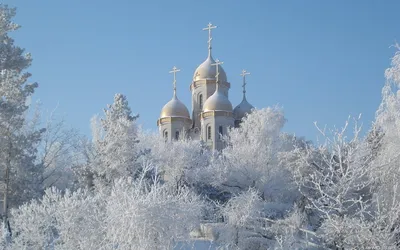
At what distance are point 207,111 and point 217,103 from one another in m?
1.09

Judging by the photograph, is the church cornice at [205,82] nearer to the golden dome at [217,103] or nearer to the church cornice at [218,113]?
the golden dome at [217,103]

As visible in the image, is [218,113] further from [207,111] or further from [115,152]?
[115,152]

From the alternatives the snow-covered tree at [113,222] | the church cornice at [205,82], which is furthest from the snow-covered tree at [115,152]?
the church cornice at [205,82]

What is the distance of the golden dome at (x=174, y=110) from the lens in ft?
159

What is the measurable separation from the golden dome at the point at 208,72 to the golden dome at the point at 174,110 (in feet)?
11.8

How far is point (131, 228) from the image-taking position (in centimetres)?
1216

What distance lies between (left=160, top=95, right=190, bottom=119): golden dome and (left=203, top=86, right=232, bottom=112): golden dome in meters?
2.94

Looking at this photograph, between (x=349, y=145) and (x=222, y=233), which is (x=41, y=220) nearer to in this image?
(x=349, y=145)

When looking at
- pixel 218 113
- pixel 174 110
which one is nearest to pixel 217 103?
pixel 218 113

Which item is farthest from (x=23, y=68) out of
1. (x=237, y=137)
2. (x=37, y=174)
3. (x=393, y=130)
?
(x=237, y=137)

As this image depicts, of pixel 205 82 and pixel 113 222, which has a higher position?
pixel 205 82

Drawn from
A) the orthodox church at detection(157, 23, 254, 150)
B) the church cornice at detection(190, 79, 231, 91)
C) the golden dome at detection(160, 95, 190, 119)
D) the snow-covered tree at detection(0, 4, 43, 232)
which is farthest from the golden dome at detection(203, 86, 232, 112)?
the snow-covered tree at detection(0, 4, 43, 232)

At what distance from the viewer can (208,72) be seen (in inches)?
2003

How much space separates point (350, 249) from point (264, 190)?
22169mm
